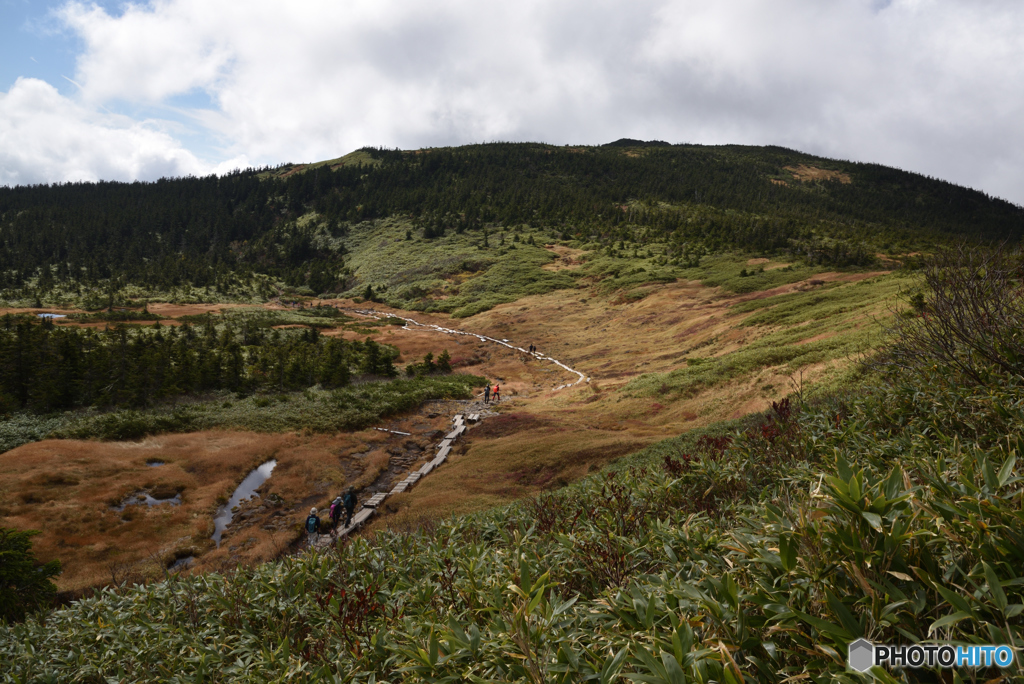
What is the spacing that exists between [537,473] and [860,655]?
17559 millimetres

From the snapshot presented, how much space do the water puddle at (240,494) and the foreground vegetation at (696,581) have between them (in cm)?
1361

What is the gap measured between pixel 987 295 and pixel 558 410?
25440 millimetres

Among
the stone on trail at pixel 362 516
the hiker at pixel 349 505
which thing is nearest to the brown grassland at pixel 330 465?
the stone on trail at pixel 362 516

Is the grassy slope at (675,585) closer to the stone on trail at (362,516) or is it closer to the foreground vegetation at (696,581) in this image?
the foreground vegetation at (696,581)

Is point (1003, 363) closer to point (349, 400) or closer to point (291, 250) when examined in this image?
point (349, 400)

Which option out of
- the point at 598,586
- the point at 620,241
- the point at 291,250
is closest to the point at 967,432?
the point at 598,586

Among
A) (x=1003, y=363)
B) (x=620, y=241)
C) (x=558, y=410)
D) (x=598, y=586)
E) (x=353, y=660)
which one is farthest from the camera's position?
(x=620, y=241)

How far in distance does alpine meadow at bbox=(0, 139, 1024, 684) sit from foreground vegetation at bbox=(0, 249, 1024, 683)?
32 mm

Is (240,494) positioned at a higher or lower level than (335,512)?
lower

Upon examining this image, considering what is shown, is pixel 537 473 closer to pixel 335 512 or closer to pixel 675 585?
pixel 335 512

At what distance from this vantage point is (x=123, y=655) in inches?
208

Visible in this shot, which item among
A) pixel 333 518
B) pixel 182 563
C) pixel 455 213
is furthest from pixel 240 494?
pixel 455 213

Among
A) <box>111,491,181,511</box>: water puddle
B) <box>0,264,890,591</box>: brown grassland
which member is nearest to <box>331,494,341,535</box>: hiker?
<box>0,264,890,591</box>: brown grassland

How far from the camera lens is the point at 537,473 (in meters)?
19.4
